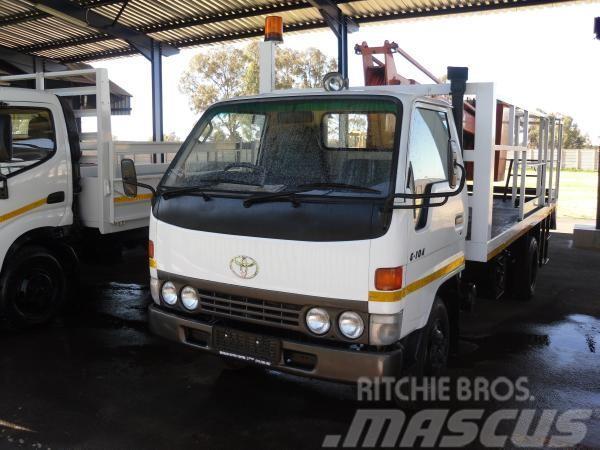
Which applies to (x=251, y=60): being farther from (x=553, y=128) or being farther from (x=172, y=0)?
(x=553, y=128)

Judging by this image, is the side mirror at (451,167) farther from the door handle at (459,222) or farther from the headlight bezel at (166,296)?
the headlight bezel at (166,296)

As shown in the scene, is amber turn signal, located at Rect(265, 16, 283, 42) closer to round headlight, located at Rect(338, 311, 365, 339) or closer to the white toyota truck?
the white toyota truck

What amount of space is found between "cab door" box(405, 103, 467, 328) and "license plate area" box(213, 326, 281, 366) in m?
0.79

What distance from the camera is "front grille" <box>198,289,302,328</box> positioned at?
122 inches

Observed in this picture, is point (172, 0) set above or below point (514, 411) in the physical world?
above

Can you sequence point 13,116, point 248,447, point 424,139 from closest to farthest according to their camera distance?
point 248,447 < point 424,139 < point 13,116

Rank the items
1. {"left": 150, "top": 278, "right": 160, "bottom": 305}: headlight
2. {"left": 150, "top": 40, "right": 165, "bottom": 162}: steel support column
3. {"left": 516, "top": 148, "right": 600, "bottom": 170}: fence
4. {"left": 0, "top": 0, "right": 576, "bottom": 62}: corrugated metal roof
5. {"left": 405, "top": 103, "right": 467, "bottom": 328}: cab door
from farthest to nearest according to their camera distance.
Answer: {"left": 516, "top": 148, "right": 600, "bottom": 170}: fence → {"left": 150, "top": 40, "right": 165, "bottom": 162}: steel support column → {"left": 0, "top": 0, "right": 576, "bottom": 62}: corrugated metal roof → {"left": 150, "top": 278, "right": 160, "bottom": 305}: headlight → {"left": 405, "top": 103, "right": 467, "bottom": 328}: cab door

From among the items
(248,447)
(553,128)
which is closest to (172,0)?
(553,128)

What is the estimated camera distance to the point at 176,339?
345cm

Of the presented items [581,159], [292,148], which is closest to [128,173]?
[292,148]

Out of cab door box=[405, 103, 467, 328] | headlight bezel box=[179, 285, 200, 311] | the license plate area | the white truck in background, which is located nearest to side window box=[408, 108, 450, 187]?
cab door box=[405, 103, 467, 328]

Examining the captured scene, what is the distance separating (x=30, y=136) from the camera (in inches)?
210

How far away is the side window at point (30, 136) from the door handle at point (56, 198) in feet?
1.13

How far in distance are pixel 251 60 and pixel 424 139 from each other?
26274 millimetres
